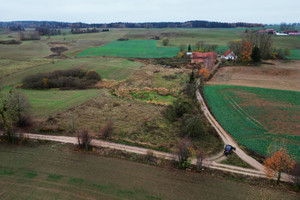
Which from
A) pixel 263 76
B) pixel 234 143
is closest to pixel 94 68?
pixel 234 143

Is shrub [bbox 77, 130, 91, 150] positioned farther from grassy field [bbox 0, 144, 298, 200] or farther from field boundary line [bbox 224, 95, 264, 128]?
field boundary line [bbox 224, 95, 264, 128]

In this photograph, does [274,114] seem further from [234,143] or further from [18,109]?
[18,109]

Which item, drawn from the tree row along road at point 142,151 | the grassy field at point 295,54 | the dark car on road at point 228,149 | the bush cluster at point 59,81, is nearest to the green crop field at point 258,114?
the dark car on road at point 228,149

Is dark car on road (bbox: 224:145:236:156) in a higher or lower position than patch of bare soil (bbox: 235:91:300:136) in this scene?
lower

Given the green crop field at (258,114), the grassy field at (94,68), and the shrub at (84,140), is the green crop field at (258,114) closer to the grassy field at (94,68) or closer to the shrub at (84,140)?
Result: the shrub at (84,140)

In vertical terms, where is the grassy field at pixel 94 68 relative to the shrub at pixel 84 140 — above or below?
above

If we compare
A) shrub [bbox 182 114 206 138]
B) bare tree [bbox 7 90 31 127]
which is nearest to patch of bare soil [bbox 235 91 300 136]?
shrub [bbox 182 114 206 138]
